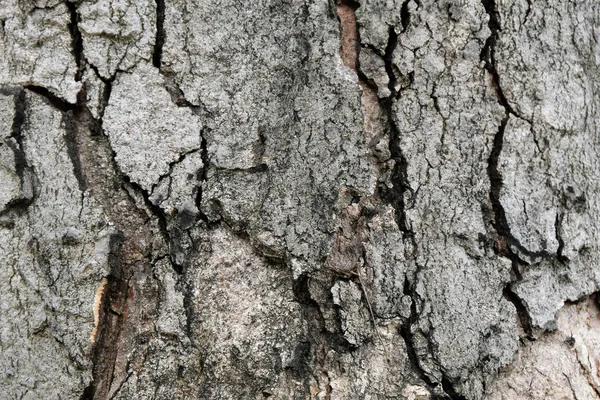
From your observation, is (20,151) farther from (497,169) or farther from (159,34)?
(497,169)

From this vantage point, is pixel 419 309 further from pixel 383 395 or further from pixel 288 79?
pixel 288 79

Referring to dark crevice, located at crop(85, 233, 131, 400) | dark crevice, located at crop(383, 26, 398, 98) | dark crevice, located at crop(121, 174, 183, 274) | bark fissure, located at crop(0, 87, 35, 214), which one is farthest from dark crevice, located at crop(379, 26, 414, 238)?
bark fissure, located at crop(0, 87, 35, 214)

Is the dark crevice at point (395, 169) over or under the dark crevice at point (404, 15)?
under

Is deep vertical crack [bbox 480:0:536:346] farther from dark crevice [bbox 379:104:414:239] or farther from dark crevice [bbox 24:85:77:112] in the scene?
dark crevice [bbox 24:85:77:112]

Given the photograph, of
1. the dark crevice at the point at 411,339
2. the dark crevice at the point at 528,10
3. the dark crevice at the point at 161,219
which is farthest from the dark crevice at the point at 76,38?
the dark crevice at the point at 528,10

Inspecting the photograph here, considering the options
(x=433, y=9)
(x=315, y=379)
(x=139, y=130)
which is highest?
(x=433, y=9)

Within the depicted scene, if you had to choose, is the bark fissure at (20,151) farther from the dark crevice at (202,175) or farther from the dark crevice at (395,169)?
the dark crevice at (395,169)

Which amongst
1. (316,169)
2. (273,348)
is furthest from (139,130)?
(273,348)
